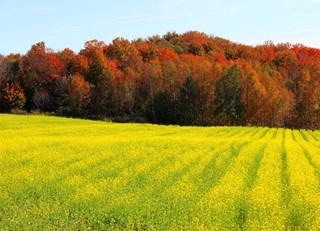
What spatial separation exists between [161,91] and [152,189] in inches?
3029

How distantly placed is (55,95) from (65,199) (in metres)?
84.8

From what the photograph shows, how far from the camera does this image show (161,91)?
93812mm

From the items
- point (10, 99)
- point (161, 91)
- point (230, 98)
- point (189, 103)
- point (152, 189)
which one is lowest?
point (152, 189)

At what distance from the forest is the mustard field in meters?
60.2

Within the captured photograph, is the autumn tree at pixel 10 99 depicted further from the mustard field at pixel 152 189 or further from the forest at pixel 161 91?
the mustard field at pixel 152 189

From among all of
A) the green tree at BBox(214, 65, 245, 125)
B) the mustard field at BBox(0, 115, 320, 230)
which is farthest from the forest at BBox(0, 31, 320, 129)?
the mustard field at BBox(0, 115, 320, 230)

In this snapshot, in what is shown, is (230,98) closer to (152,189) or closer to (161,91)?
(161,91)

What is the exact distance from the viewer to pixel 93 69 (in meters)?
99.8

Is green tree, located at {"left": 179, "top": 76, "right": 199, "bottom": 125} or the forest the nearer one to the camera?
the forest

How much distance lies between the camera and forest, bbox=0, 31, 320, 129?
88562 millimetres

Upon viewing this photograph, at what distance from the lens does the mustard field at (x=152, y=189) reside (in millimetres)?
13500

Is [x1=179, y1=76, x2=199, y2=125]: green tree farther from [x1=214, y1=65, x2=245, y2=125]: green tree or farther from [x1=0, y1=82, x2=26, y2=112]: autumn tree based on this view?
[x1=0, y1=82, x2=26, y2=112]: autumn tree

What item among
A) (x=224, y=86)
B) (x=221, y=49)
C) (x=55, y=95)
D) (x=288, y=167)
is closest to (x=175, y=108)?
(x=224, y=86)

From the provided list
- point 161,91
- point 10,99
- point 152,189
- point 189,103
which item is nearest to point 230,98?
point 189,103
